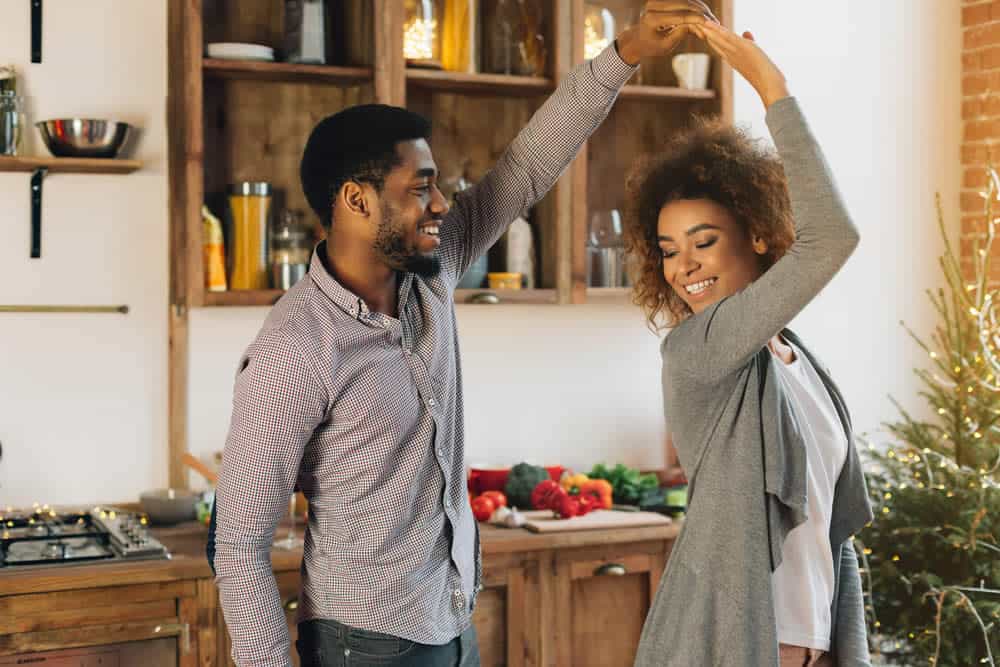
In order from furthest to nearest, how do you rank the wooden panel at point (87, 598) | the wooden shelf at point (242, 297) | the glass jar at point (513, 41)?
the glass jar at point (513, 41)
the wooden shelf at point (242, 297)
the wooden panel at point (87, 598)

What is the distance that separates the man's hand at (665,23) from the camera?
5.94ft

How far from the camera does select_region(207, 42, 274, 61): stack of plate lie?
2904 mm

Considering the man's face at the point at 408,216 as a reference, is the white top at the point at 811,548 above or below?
below

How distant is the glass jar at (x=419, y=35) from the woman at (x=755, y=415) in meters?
1.43

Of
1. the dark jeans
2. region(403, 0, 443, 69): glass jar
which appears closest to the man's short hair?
the dark jeans

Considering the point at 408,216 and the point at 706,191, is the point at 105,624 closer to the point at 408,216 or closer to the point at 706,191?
the point at 408,216

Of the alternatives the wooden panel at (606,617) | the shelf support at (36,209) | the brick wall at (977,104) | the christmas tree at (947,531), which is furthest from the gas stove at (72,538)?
the brick wall at (977,104)

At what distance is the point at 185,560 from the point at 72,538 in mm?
316

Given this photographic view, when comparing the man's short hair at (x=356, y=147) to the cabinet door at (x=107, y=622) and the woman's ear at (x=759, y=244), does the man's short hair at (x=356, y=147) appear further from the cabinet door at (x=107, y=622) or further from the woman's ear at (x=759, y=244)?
the cabinet door at (x=107, y=622)

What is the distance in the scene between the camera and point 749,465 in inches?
62.4

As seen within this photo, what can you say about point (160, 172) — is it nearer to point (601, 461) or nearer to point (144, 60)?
point (144, 60)

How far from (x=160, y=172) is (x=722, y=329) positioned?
6.65 ft

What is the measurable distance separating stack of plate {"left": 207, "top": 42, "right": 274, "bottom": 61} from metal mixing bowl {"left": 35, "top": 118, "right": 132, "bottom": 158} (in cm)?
31

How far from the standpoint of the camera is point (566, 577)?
2906mm
